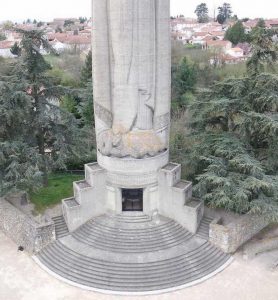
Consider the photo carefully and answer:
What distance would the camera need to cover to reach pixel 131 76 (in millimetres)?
20172

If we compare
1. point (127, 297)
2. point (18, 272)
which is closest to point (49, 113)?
point (18, 272)

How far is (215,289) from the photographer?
59.7 ft

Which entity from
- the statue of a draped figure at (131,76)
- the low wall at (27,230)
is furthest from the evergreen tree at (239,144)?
the low wall at (27,230)

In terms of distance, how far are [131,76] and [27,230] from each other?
32.0ft

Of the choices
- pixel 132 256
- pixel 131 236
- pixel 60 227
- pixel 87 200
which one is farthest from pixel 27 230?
pixel 132 256

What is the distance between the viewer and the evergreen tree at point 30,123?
21688 millimetres

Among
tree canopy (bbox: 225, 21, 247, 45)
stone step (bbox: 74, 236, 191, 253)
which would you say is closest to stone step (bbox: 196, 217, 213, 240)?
stone step (bbox: 74, 236, 191, 253)

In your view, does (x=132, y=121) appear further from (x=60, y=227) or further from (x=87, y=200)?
(x=60, y=227)

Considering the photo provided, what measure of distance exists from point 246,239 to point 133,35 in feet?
40.6

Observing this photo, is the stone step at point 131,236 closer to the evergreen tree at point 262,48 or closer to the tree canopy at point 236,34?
the evergreen tree at point 262,48

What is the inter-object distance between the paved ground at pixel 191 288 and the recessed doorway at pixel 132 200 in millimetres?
5582

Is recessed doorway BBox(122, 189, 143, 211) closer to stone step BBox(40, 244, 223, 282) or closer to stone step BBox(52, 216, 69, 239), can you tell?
stone step BBox(52, 216, 69, 239)

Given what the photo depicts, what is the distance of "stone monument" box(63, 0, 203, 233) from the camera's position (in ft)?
64.7

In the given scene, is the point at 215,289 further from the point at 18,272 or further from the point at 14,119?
the point at 14,119
